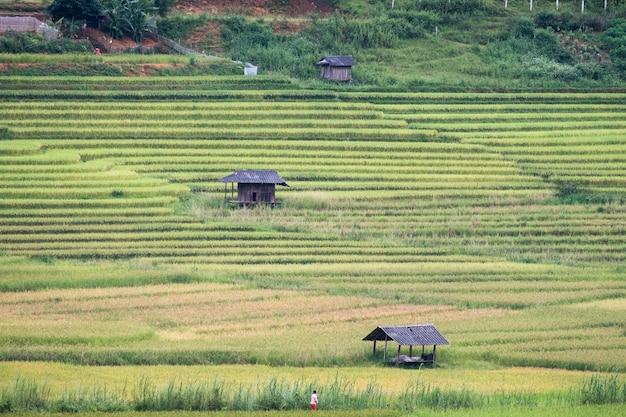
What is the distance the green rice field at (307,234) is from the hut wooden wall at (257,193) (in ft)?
2.15

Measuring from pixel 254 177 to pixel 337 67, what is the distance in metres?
17.9

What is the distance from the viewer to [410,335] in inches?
1287

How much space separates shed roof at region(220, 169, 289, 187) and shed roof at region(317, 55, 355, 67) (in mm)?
16739

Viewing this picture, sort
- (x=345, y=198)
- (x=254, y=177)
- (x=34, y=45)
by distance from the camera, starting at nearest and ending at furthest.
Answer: (x=254, y=177)
(x=345, y=198)
(x=34, y=45)

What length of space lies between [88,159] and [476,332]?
24.2 meters

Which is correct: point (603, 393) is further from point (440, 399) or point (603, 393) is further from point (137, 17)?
point (137, 17)

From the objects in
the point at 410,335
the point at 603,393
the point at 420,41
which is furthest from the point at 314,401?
the point at 420,41

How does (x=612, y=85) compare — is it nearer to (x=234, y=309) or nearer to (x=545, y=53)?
(x=545, y=53)

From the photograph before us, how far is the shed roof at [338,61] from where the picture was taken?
66.7 m

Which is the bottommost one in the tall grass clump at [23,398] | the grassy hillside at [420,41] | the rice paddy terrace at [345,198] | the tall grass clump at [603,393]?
the tall grass clump at [23,398]

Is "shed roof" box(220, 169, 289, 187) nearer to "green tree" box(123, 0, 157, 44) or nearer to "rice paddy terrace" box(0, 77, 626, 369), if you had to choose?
"rice paddy terrace" box(0, 77, 626, 369)

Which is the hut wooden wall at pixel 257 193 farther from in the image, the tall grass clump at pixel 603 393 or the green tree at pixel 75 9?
the tall grass clump at pixel 603 393

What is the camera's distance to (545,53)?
71875 millimetres

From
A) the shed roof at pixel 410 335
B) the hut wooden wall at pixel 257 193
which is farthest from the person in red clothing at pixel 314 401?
the hut wooden wall at pixel 257 193
